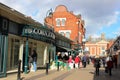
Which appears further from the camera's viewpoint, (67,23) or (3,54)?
(67,23)

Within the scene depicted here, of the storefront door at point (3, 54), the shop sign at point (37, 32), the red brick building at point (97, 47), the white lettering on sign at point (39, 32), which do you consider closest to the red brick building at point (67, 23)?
the white lettering on sign at point (39, 32)

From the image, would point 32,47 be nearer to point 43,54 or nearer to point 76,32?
point 43,54

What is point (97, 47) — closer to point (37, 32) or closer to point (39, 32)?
point (39, 32)

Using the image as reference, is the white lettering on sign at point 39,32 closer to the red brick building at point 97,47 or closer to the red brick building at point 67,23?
the red brick building at point 67,23

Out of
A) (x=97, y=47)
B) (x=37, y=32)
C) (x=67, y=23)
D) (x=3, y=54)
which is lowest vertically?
(x=3, y=54)

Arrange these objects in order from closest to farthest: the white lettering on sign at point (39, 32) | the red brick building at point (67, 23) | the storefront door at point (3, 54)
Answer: the storefront door at point (3, 54)
the white lettering on sign at point (39, 32)
the red brick building at point (67, 23)

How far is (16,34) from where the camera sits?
2147cm

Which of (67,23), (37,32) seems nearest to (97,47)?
(67,23)

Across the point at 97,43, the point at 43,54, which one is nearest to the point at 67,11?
the point at 43,54

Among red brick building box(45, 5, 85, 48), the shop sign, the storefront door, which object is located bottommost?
the storefront door

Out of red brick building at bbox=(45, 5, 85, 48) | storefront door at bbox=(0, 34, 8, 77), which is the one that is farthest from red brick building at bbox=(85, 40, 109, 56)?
storefront door at bbox=(0, 34, 8, 77)

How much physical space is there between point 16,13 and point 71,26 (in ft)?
160

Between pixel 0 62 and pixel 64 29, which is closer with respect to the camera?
pixel 0 62

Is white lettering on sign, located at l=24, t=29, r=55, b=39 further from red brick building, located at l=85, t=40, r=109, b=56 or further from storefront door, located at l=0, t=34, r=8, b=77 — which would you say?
red brick building, located at l=85, t=40, r=109, b=56
